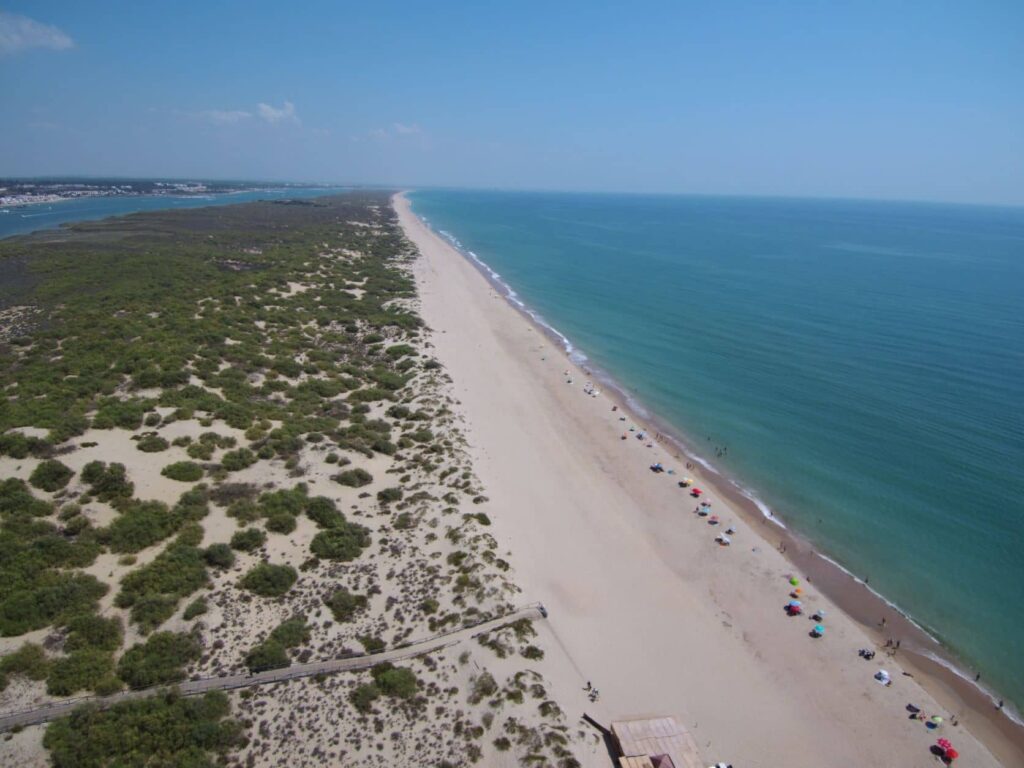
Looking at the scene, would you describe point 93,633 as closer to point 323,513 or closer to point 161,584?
point 161,584

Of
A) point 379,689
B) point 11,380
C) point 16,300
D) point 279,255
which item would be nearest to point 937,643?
point 379,689

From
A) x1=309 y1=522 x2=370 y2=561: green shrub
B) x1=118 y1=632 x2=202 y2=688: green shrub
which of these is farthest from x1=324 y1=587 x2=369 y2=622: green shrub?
x1=118 y1=632 x2=202 y2=688: green shrub

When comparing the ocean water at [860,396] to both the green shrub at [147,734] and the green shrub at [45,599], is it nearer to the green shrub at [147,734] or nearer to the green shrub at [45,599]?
the green shrub at [147,734]

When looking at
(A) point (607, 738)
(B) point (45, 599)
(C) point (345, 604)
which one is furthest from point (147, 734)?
(A) point (607, 738)

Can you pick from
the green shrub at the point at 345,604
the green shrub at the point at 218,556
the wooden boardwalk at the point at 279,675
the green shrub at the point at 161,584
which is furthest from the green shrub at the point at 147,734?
the green shrub at the point at 218,556

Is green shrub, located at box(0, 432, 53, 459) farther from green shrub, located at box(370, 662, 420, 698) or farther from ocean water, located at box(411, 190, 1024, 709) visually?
ocean water, located at box(411, 190, 1024, 709)
